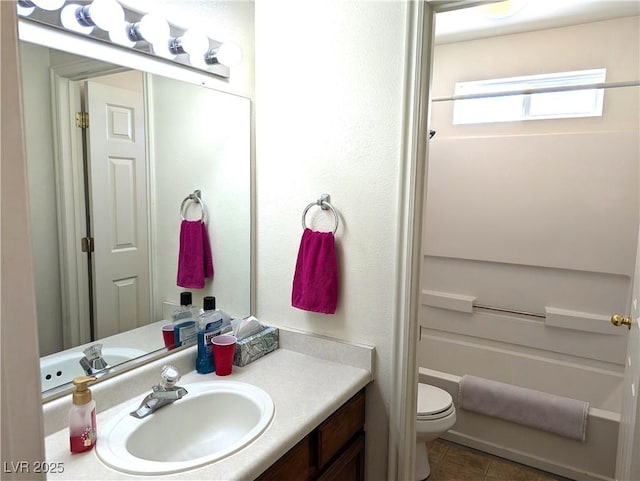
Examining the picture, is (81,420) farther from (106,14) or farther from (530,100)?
(530,100)

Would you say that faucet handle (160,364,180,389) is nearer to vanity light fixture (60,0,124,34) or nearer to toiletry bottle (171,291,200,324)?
toiletry bottle (171,291,200,324)

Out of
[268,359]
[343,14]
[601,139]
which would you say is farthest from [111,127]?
[601,139]

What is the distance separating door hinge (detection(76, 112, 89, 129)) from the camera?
1.21 metres

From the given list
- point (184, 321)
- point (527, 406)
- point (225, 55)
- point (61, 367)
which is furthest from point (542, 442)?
point (225, 55)

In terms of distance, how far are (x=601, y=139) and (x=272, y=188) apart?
203cm

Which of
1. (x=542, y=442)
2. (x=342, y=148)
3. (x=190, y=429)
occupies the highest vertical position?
(x=342, y=148)

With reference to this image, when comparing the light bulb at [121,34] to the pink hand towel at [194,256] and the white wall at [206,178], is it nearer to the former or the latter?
the white wall at [206,178]

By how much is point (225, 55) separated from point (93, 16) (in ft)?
1.61

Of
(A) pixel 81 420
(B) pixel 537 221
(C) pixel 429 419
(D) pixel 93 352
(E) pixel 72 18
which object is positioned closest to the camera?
(A) pixel 81 420

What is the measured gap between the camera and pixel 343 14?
152 cm

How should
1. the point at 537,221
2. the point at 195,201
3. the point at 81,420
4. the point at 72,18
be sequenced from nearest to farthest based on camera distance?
the point at 81,420, the point at 72,18, the point at 195,201, the point at 537,221

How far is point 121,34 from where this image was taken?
130 centimetres

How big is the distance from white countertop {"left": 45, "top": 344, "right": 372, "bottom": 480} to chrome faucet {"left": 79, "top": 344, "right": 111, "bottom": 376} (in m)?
0.12

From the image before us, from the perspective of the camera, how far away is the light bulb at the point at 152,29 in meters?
1.33
